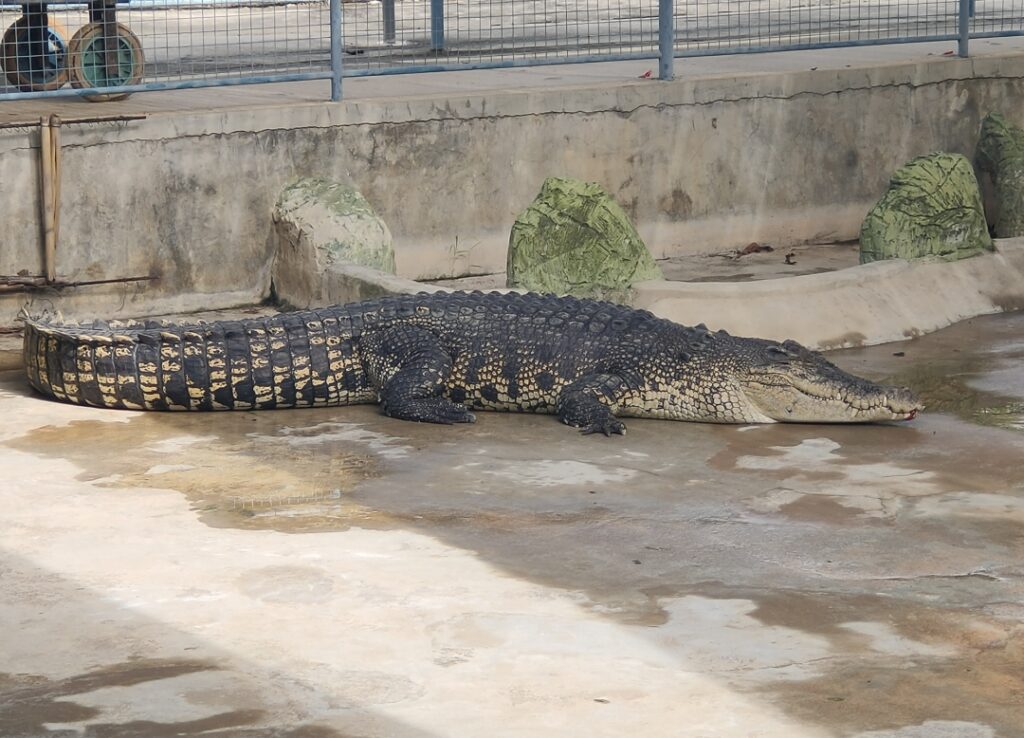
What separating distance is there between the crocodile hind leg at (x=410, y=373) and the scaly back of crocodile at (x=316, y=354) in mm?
35

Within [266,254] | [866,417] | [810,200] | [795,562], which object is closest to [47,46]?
Answer: [266,254]

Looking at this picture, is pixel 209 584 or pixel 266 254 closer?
pixel 209 584

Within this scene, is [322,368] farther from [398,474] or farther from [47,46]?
[47,46]

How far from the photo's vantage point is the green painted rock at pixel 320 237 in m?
9.12

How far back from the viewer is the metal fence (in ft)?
32.8

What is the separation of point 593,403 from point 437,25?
21.0 ft

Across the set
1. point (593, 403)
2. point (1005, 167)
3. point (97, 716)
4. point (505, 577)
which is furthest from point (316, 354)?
point (1005, 167)

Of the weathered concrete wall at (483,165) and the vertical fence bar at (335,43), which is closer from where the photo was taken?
the weathered concrete wall at (483,165)

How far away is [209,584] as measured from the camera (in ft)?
16.4

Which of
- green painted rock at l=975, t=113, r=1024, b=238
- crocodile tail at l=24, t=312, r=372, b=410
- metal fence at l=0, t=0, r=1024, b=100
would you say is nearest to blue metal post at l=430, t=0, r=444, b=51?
metal fence at l=0, t=0, r=1024, b=100

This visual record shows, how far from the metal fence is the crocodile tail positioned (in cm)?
212

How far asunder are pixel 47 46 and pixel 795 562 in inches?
282

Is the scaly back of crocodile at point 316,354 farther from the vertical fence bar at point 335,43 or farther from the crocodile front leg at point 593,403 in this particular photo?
the vertical fence bar at point 335,43

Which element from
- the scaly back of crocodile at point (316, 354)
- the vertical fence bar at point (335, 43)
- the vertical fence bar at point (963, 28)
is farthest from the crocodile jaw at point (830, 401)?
the vertical fence bar at point (963, 28)
